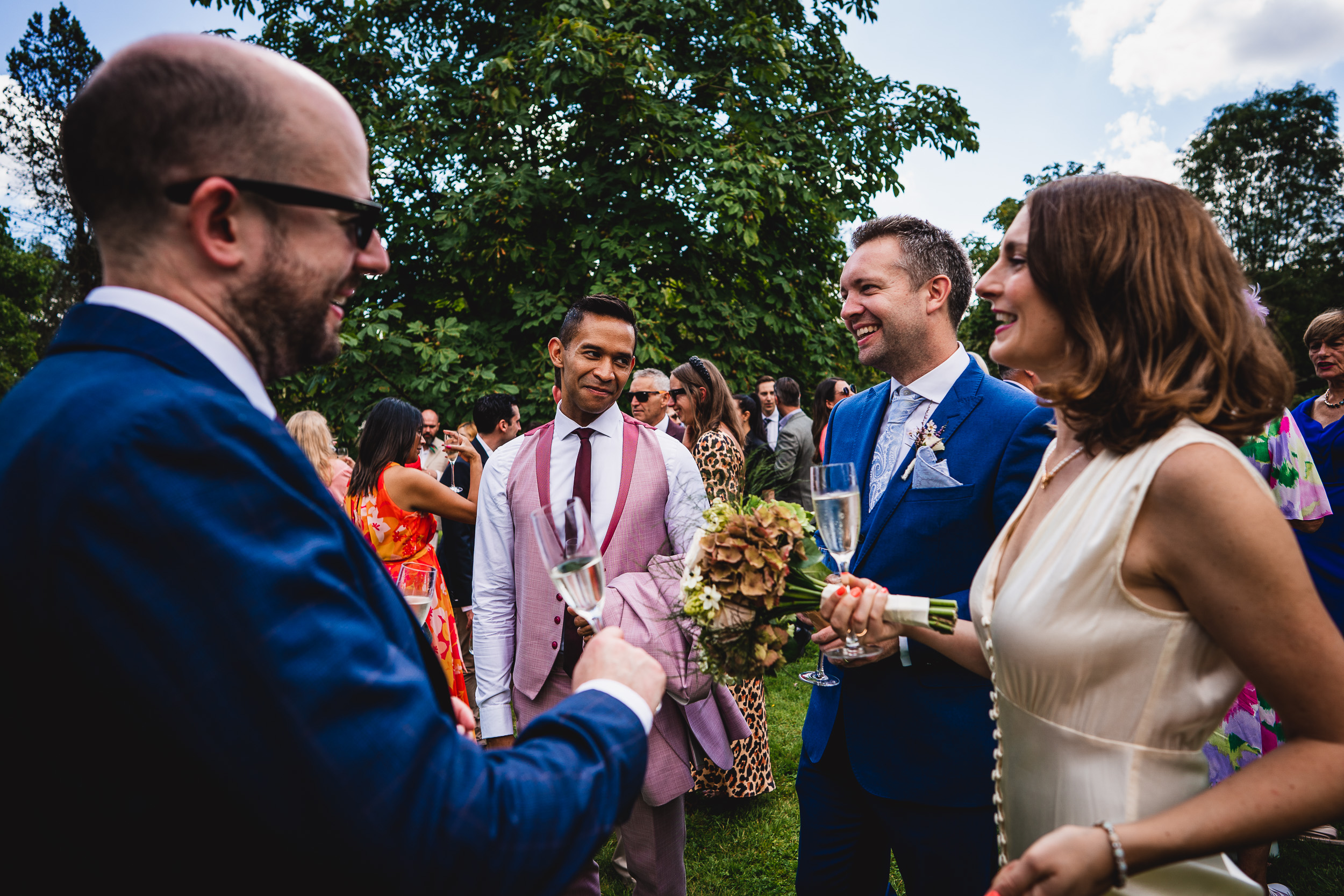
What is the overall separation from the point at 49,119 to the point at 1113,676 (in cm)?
4173

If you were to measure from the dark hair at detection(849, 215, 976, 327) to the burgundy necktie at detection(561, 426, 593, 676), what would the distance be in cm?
141

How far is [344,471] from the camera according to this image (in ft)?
19.4

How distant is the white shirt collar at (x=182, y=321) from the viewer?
1041mm

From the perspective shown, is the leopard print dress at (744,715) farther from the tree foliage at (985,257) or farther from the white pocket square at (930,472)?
the tree foliage at (985,257)

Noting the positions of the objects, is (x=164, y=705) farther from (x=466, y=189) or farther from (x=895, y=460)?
(x=466, y=189)

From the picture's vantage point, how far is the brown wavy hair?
1.53m

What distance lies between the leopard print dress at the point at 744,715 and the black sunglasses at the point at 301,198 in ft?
11.8

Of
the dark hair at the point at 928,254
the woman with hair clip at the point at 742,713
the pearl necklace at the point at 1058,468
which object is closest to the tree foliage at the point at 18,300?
the woman with hair clip at the point at 742,713

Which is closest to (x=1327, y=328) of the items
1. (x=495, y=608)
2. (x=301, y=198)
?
(x=495, y=608)

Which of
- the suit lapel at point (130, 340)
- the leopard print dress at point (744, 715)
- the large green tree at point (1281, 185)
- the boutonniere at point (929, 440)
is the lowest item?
the leopard print dress at point (744, 715)

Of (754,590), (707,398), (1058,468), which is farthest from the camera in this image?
(707,398)

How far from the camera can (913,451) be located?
8.20 ft

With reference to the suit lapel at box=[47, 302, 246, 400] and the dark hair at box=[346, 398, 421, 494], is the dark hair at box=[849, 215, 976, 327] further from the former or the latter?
the dark hair at box=[346, 398, 421, 494]

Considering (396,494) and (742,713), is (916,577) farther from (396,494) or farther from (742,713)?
(396,494)
